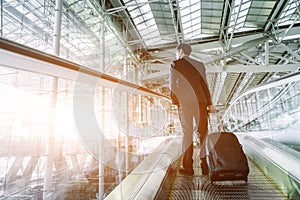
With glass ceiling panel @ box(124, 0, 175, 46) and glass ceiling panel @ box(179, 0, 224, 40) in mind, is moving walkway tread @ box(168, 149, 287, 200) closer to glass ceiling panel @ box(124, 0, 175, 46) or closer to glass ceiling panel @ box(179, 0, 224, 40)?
glass ceiling panel @ box(124, 0, 175, 46)

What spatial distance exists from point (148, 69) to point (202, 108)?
24.8 ft

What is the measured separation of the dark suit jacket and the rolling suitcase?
0.41 m

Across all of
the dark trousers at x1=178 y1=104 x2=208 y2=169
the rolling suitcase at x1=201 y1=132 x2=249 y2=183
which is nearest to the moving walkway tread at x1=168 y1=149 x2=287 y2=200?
the rolling suitcase at x1=201 y1=132 x2=249 y2=183

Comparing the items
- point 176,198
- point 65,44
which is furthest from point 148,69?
point 176,198

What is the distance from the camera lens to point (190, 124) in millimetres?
2012

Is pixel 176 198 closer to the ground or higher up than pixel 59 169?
higher up

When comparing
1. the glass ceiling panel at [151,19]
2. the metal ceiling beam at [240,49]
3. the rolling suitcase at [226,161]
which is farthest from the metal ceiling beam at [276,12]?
the rolling suitcase at [226,161]

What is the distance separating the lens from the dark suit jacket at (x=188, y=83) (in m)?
1.98

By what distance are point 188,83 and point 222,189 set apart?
3.00 ft

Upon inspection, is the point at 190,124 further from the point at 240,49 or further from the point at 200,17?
the point at 240,49

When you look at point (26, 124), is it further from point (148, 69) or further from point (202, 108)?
point (148, 69)

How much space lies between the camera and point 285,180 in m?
1.50

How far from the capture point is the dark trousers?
78.4 inches

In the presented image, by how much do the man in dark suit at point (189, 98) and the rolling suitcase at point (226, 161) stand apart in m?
0.23
